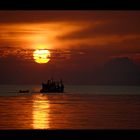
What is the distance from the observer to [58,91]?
4631cm

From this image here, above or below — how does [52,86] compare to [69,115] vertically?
above

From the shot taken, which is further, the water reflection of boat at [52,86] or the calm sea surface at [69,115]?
the water reflection of boat at [52,86]

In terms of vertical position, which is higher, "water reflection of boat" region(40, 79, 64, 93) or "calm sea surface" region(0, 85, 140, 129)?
"water reflection of boat" region(40, 79, 64, 93)

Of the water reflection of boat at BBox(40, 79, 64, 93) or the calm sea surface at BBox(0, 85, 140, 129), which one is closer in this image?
the calm sea surface at BBox(0, 85, 140, 129)

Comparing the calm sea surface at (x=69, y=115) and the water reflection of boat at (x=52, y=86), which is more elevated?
the water reflection of boat at (x=52, y=86)

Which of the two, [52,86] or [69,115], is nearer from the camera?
[69,115]
